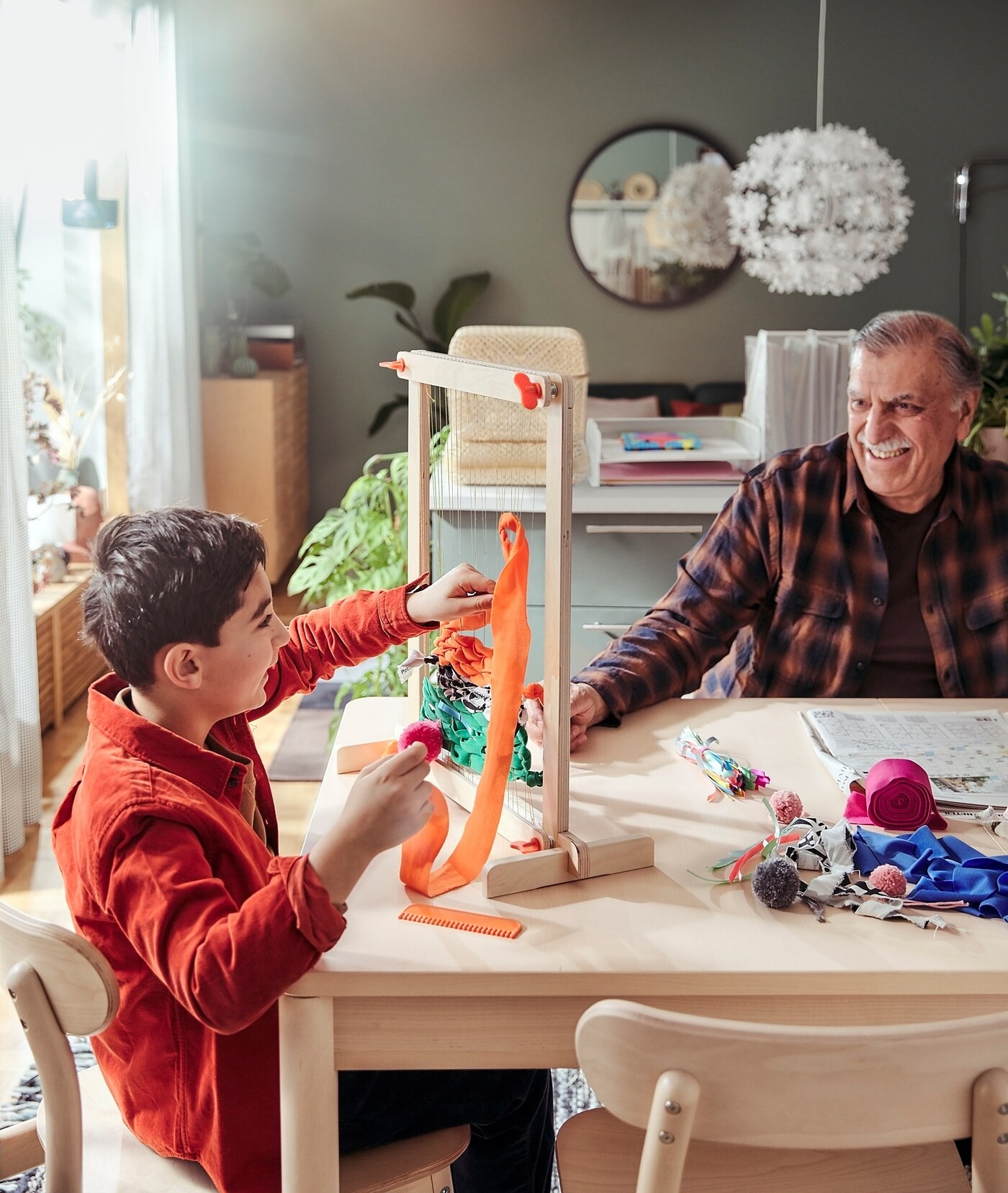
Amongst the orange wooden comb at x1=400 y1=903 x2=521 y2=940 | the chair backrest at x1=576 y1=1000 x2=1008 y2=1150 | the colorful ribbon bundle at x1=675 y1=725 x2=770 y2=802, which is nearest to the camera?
the chair backrest at x1=576 y1=1000 x2=1008 y2=1150

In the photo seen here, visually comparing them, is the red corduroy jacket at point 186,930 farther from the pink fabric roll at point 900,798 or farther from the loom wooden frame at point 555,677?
the pink fabric roll at point 900,798

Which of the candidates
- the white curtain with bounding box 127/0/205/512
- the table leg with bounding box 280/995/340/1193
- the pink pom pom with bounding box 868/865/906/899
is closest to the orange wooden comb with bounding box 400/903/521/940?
the table leg with bounding box 280/995/340/1193

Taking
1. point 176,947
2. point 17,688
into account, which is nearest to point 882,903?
point 176,947

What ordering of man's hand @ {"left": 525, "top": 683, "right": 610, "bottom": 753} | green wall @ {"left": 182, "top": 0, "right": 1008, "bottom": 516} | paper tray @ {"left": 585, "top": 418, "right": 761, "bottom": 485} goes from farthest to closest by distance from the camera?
green wall @ {"left": 182, "top": 0, "right": 1008, "bottom": 516} → paper tray @ {"left": 585, "top": 418, "right": 761, "bottom": 485} → man's hand @ {"left": 525, "top": 683, "right": 610, "bottom": 753}

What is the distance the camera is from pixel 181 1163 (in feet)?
Result: 3.76

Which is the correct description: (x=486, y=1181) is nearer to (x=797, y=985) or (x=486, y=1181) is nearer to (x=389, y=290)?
(x=797, y=985)

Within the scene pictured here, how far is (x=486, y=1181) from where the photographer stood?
1378mm

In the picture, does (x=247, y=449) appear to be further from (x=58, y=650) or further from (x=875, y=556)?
(x=875, y=556)

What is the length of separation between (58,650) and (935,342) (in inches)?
107

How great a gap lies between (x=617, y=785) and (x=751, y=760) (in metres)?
0.20

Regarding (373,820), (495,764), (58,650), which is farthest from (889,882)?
(58,650)

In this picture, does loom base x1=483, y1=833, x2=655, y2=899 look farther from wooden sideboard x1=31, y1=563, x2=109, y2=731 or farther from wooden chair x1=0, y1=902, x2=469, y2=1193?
wooden sideboard x1=31, y1=563, x2=109, y2=731

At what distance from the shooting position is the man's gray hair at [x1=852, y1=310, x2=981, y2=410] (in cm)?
192

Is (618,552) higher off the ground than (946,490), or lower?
lower
